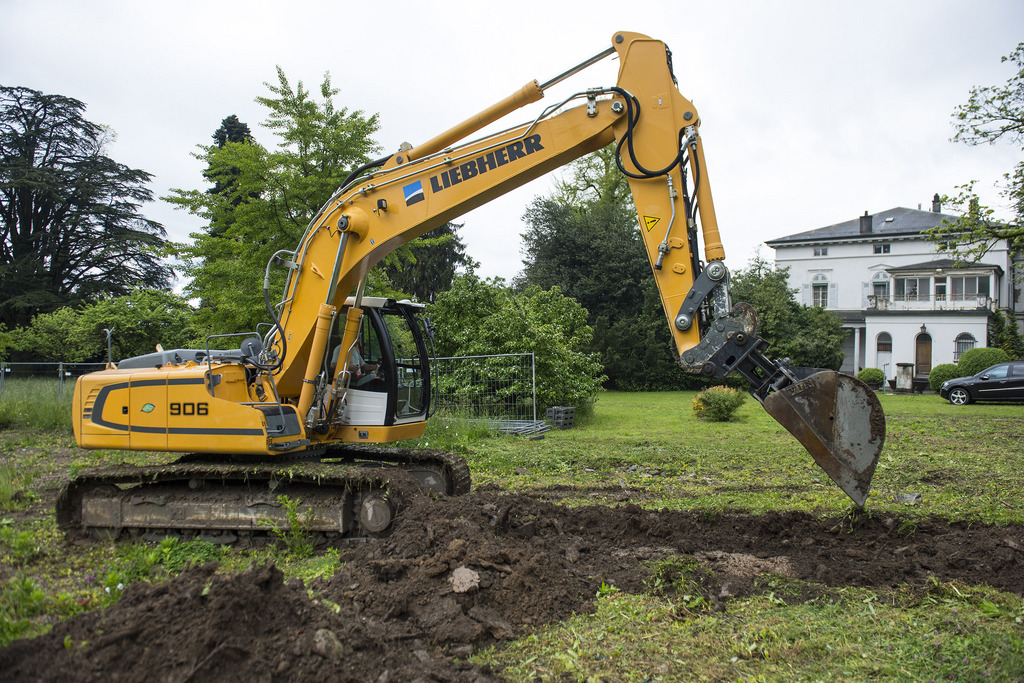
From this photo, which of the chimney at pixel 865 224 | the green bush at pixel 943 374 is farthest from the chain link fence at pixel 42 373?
the chimney at pixel 865 224

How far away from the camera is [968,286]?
124ft

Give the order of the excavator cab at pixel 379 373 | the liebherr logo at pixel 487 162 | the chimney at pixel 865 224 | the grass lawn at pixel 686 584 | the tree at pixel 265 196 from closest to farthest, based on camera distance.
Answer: the grass lawn at pixel 686 584
the liebherr logo at pixel 487 162
the excavator cab at pixel 379 373
the tree at pixel 265 196
the chimney at pixel 865 224

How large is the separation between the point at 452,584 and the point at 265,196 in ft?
36.5

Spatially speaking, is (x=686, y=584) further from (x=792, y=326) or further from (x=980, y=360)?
(x=792, y=326)

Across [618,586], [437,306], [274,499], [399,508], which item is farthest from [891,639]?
[437,306]

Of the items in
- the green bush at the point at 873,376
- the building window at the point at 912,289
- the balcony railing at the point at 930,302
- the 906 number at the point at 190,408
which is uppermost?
the building window at the point at 912,289

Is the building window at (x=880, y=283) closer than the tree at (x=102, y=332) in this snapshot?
No

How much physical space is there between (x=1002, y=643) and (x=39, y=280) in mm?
Answer: 38362

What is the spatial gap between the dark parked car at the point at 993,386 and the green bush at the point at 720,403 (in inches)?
348

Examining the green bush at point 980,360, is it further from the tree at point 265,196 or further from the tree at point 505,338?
the tree at point 265,196

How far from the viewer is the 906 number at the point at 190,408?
237 inches

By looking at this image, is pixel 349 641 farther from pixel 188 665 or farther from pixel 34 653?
pixel 34 653

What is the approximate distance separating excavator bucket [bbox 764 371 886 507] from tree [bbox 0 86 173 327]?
111ft

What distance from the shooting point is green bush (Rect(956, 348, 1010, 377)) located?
87.1 feet
